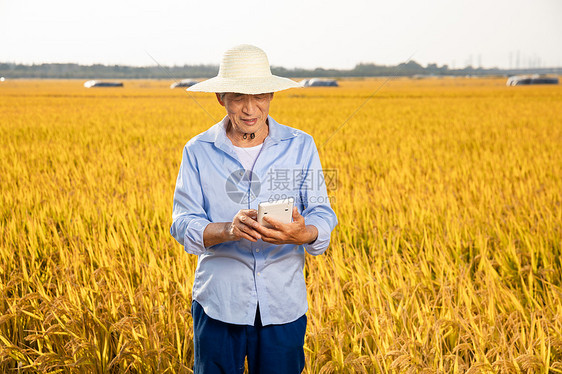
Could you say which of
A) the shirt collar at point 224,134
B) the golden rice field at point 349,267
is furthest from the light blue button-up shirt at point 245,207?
the golden rice field at point 349,267

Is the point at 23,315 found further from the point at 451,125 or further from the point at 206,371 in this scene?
the point at 451,125

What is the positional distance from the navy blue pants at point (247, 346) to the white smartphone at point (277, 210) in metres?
0.33

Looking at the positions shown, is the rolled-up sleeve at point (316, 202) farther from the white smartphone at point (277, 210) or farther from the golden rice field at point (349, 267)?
the golden rice field at point (349, 267)

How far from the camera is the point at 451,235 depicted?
3.29m

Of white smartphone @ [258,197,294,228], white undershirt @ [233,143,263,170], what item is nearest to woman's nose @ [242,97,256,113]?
white undershirt @ [233,143,263,170]

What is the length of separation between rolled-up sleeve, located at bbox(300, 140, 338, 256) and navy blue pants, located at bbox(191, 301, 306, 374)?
0.24m

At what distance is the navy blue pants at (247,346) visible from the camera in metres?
1.40

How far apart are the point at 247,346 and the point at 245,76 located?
0.73m

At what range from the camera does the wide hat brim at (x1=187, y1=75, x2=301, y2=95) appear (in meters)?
1.29

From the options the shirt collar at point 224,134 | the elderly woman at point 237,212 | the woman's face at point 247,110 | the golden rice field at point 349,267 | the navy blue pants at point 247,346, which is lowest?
the golden rice field at point 349,267

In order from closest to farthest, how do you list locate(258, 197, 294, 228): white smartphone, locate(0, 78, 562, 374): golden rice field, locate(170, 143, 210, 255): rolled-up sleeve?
locate(258, 197, 294, 228): white smartphone < locate(170, 143, 210, 255): rolled-up sleeve < locate(0, 78, 562, 374): golden rice field

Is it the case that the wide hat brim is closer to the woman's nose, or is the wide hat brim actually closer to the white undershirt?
the woman's nose

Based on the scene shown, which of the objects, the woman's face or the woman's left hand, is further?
the woman's face

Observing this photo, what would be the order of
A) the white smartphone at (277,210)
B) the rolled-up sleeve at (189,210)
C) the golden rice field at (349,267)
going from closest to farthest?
the white smartphone at (277,210), the rolled-up sleeve at (189,210), the golden rice field at (349,267)
